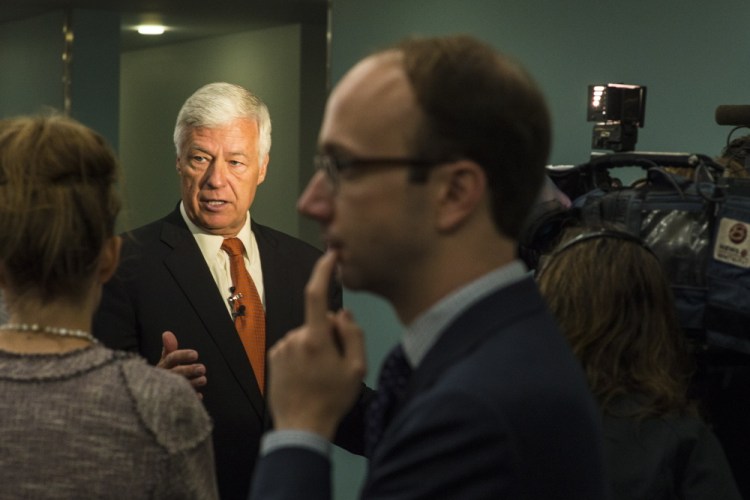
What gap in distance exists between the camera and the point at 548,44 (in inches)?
176

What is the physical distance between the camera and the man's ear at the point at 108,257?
5.26 ft

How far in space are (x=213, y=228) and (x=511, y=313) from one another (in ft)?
6.00

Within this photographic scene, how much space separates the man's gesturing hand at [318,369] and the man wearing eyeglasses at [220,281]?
1407 millimetres

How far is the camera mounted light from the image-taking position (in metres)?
3.32

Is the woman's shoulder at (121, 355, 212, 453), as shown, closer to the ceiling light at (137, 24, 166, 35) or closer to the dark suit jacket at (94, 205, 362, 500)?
the dark suit jacket at (94, 205, 362, 500)

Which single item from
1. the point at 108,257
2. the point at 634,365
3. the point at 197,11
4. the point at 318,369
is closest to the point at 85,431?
the point at 108,257

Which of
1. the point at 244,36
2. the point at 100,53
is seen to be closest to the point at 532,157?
the point at 100,53

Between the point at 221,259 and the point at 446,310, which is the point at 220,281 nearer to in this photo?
the point at 221,259

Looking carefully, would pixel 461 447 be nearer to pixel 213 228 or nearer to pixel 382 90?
pixel 382 90

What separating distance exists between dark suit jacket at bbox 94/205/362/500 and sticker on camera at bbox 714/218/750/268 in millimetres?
969

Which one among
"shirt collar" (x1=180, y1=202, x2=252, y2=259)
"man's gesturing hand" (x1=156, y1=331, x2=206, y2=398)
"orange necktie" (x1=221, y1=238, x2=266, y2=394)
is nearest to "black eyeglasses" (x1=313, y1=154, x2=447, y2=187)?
"man's gesturing hand" (x1=156, y1=331, x2=206, y2=398)

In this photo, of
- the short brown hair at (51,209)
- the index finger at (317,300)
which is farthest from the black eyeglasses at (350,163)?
the short brown hair at (51,209)

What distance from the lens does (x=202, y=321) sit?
2805 millimetres

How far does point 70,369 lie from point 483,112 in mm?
673
